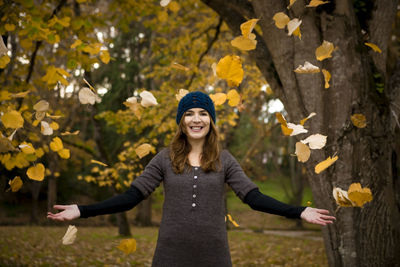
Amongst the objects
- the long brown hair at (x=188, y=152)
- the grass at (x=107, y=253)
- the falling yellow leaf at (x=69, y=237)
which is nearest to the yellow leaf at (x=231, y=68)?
the long brown hair at (x=188, y=152)

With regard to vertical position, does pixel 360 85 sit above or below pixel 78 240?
above

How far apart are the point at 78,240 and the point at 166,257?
8471 millimetres

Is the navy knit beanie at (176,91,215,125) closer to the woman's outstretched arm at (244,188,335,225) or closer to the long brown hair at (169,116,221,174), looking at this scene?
the long brown hair at (169,116,221,174)

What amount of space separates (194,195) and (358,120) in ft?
5.11

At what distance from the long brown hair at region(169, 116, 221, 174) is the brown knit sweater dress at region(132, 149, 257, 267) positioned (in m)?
0.04

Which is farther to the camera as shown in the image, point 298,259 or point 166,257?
point 298,259

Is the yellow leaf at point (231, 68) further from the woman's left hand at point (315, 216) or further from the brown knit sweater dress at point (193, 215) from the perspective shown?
the woman's left hand at point (315, 216)

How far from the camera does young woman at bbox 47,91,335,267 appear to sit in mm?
1991

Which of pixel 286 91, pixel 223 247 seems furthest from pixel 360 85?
pixel 223 247

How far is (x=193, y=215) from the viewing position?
2.05 m

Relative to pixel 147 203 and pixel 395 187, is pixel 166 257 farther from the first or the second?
pixel 147 203

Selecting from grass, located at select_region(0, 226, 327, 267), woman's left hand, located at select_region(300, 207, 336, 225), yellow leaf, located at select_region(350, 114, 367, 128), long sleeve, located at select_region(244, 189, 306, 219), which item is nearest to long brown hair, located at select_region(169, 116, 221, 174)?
long sleeve, located at select_region(244, 189, 306, 219)

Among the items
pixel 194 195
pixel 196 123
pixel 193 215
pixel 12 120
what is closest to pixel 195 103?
pixel 196 123

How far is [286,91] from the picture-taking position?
3047 mm
